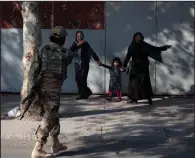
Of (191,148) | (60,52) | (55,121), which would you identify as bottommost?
(191,148)

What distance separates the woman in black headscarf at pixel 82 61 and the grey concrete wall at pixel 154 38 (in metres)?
0.77

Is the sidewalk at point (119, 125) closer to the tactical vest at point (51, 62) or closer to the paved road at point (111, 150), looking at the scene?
the paved road at point (111, 150)

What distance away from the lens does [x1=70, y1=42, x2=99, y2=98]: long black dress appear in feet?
37.6

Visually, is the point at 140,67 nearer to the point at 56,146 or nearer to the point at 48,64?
the point at 56,146

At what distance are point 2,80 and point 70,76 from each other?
1877mm

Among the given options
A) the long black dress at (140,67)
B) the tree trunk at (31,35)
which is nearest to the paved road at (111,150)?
the tree trunk at (31,35)

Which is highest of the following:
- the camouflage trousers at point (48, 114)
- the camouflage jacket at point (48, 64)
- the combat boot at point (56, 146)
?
the camouflage jacket at point (48, 64)

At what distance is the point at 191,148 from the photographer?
7656mm

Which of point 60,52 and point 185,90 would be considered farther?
point 185,90

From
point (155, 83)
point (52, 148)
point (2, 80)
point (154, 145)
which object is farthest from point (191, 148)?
point (2, 80)

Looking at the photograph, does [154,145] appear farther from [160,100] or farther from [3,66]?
[3,66]

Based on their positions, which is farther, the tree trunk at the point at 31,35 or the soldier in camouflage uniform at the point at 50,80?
the tree trunk at the point at 31,35

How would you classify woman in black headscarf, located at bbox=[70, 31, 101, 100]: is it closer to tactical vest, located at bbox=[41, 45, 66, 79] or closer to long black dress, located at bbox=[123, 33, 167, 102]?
long black dress, located at bbox=[123, 33, 167, 102]

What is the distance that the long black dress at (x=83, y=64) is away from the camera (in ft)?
37.6
